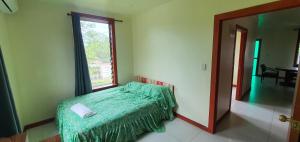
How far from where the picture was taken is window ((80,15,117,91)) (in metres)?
3.06

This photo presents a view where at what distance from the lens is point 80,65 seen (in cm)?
283

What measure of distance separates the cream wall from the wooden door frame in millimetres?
6395

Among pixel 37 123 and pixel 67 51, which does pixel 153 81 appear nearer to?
pixel 67 51

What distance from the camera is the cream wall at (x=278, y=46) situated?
5.96 meters

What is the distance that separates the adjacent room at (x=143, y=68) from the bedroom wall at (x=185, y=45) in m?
0.02

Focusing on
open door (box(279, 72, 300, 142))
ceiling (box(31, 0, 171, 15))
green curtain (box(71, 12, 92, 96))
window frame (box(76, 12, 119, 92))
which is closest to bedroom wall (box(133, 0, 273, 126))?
ceiling (box(31, 0, 171, 15))

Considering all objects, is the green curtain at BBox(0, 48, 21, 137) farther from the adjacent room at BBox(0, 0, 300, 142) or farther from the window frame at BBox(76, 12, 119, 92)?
the window frame at BBox(76, 12, 119, 92)

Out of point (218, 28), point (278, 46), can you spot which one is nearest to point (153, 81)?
point (218, 28)

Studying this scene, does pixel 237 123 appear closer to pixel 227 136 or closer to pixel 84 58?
pixel 227 136

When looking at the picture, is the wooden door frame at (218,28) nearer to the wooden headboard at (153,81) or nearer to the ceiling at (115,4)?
the wooden headboard at (153,81)

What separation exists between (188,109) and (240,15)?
1.77m

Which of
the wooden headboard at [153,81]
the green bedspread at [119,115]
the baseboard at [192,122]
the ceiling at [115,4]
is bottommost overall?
the baseboard at [192,122]

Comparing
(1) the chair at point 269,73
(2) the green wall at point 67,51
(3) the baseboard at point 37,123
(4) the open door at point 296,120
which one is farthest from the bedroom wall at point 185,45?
(1) the chair at point 269,73

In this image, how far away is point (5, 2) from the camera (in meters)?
1.67
